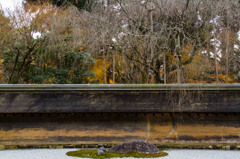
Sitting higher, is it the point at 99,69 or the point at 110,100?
the point at 99,69

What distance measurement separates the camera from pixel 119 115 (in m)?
8.23

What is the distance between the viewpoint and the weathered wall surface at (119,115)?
25.9ft

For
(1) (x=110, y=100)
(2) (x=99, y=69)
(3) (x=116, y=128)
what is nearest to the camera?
(1) (x=110, y=100)

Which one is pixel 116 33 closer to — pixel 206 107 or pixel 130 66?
pixel 130 66

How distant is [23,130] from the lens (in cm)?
813

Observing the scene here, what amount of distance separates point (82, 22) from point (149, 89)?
518 cm

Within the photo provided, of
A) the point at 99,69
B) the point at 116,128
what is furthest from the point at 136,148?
the point at 99,69

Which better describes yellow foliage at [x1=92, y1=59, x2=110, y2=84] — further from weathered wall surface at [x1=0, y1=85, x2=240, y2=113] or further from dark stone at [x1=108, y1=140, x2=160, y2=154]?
dark stone at [x1=108, y1=140, x2=160, y2=154]

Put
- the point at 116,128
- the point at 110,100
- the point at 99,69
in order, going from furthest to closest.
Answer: the point at 99,69 → the point at 116,128 → the point at 110,100

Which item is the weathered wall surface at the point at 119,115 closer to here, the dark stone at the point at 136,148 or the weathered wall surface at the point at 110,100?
the weathered wall surface at the point at 110,100

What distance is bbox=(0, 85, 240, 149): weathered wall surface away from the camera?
7906 mm

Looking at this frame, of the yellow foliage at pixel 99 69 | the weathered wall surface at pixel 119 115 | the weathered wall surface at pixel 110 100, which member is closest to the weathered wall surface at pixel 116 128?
the weathered wall surface at pixel 119 115

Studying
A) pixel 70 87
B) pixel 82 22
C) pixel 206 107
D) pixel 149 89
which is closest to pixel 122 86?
pixel 149 89

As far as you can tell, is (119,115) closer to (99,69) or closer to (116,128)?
(116,128)
